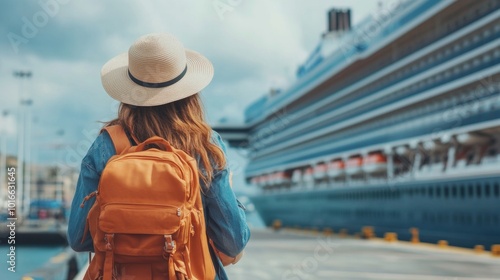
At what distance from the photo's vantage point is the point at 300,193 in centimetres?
4662

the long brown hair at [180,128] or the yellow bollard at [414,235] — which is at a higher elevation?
the long brown hair at [180,128]

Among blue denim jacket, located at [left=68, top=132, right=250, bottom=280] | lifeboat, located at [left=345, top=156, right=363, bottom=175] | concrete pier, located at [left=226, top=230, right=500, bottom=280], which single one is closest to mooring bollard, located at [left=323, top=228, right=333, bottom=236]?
lifeboat, located at [left=345, top=156, right=363, bottom=175]

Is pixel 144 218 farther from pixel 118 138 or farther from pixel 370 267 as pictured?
pixel 370 267

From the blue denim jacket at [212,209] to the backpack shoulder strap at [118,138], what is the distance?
18mm

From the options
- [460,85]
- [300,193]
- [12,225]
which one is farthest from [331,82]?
[12,225]

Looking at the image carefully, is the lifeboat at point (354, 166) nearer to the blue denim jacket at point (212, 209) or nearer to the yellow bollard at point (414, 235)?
the yellow bollard at point (414, 235)

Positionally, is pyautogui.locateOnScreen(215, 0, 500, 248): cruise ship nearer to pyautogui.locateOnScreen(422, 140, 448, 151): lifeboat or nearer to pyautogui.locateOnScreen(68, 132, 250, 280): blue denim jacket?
pyautogui.locateOnScreen(422, 140, 448, 151): lifeboat

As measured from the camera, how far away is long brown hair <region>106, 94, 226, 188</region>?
95.7 inches

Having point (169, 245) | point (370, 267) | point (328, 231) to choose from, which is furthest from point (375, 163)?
point (169, 245)

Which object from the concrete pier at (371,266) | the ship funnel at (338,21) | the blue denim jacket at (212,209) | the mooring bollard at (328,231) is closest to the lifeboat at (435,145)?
the concrete pier at (371,266)

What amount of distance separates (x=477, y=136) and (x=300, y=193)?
21.9 metres

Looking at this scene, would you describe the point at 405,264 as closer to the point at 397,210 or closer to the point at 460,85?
the point at 460,85

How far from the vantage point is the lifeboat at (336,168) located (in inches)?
1551

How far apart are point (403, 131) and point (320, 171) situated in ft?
39.1
